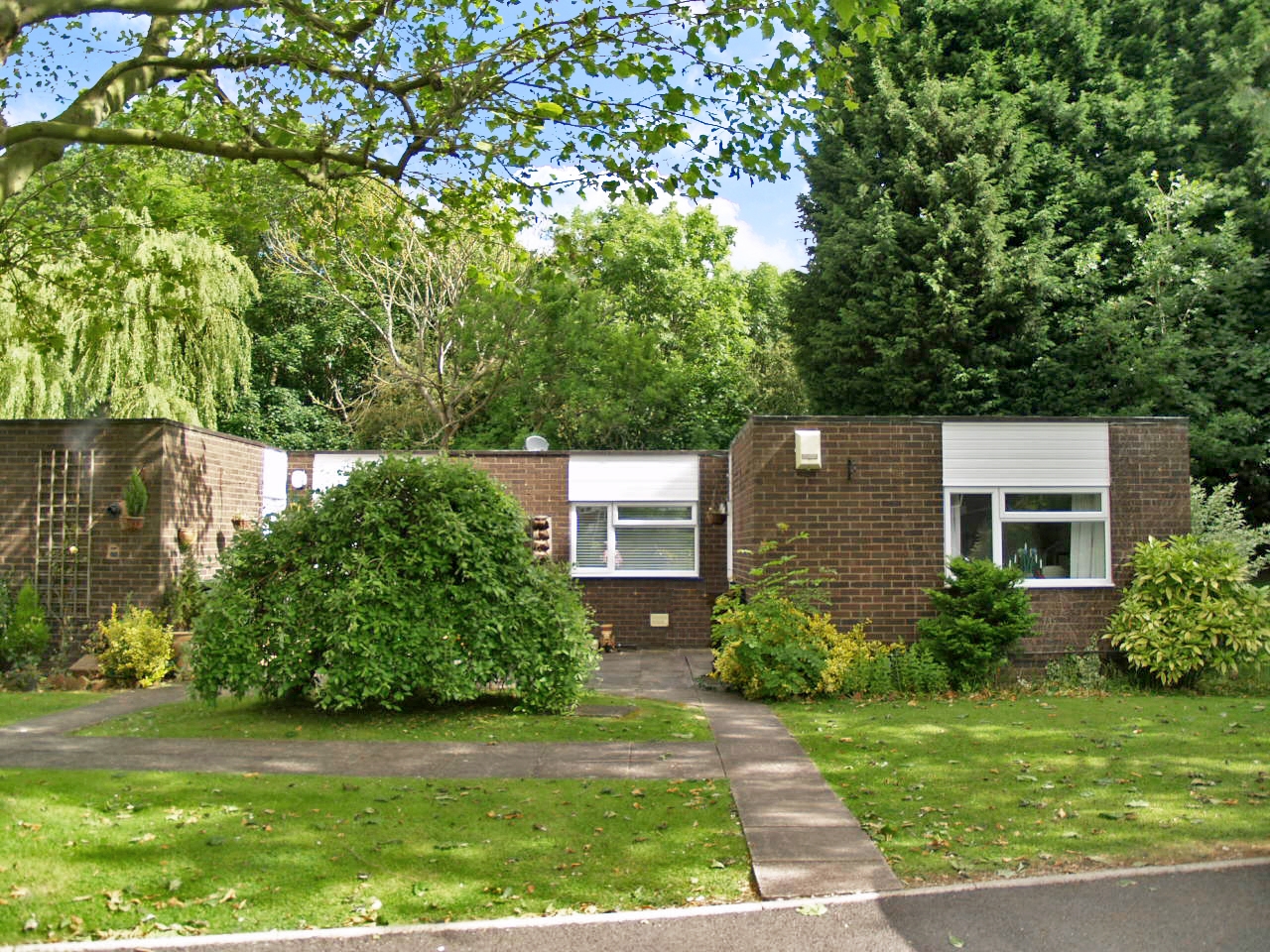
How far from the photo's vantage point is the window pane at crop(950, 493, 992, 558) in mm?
13211

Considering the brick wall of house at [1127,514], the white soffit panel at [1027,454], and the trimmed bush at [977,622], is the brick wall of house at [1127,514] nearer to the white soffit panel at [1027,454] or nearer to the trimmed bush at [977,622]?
the white soffit panel at [1027,454]

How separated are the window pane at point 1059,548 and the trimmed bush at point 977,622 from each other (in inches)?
36.1

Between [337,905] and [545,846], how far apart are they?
1295 millimetres

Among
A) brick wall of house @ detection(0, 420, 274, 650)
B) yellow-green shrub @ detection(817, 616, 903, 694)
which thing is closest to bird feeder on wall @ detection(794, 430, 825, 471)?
yellow-green shrub @ detection(817, 616, 903, 694)

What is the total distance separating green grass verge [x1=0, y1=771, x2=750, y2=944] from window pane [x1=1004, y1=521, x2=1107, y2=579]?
7.32 m

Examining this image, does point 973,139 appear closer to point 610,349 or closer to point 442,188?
point 610,349

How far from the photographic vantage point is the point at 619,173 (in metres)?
9.56

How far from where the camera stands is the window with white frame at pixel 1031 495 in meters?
13.1

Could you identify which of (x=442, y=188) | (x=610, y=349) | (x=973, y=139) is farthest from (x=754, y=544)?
(x=610, y=349)

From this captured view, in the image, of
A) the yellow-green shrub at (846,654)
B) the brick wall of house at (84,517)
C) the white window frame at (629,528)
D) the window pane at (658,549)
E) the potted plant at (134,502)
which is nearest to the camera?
the yellow-green shrub at (846,654)

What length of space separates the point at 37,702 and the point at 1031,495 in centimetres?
1166

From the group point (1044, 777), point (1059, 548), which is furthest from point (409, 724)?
point (1059, 548)

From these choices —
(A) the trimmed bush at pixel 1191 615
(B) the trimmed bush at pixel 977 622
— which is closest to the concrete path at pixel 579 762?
(B) the trimmed bush at pixel 977 622

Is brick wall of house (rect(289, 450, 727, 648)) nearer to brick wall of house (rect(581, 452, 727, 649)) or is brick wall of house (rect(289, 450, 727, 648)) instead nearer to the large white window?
brick wall of house (rect(581, 452, 727, 649))
